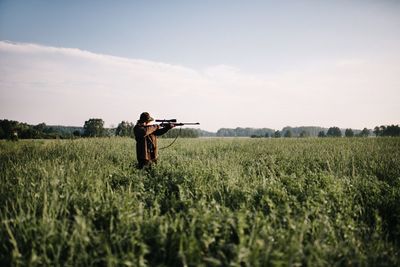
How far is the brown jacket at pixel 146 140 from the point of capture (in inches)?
289

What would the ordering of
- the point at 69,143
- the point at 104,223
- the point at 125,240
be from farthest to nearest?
the point at 69,143
the point at 104,223
the point at 125,240

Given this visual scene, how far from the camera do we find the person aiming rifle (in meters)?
7.39

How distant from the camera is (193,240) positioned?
2.96m

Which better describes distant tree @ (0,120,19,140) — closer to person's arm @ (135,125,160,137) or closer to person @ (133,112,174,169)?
person @ (133,112,174,169)

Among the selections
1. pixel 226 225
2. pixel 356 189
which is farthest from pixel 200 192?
pixel 356 189

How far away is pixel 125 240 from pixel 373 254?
10.7 ft

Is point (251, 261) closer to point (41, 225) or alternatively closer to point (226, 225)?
point (226, 225)

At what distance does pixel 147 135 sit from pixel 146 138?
0.12 meters

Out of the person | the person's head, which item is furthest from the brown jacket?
the person's head

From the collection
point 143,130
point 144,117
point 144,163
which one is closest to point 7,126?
point 144,117

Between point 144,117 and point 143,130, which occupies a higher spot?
point 144,117

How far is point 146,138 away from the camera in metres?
7.55

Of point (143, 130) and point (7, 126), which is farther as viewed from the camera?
point (7, 126)

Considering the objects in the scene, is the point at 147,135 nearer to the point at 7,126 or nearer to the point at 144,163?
the point at 144,163
